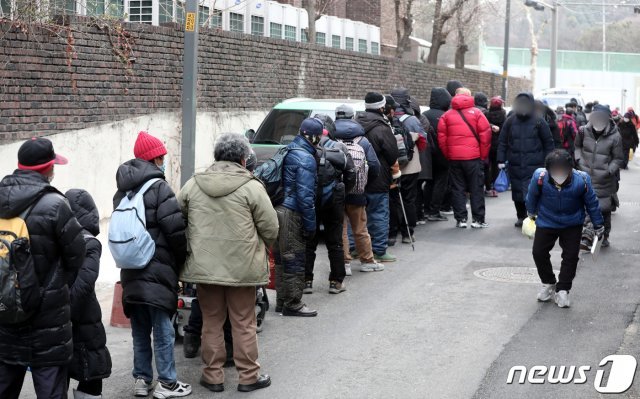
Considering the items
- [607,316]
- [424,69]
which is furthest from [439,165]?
[424,69]

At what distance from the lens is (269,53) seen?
60.2 feet

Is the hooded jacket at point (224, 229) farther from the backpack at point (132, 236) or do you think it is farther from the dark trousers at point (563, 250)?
the dark trousers at point (563, 250)

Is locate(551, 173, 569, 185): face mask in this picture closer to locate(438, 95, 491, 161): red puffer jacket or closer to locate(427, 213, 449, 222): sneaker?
locate(438, 95, 491, 161): red puffer jacket

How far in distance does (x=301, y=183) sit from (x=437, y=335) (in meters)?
1.85

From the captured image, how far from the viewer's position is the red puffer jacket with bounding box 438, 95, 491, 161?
575 inches

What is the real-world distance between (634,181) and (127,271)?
758 inches

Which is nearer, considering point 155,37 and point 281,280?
point 281,280

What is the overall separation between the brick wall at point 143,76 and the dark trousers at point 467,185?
170 inches

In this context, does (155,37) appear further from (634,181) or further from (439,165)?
(634,181)

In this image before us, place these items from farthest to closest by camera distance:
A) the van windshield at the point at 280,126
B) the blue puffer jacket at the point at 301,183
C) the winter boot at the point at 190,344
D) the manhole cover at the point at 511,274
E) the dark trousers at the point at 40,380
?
the van windshield at the point at 280,126 → the manhole cover at the point at 511,274 → the blue puffer jacket at the point at 301,183 → the winter boot at the point at 190,344 → the dark trousers at the point at 40,380

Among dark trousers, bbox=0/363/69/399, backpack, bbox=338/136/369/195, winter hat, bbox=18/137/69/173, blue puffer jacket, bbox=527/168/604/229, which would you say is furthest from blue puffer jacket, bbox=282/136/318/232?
dark trousers, bbox=0/363/69/399

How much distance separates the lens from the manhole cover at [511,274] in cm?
1111

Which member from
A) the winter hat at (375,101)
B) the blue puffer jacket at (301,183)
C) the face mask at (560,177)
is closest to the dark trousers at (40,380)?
the blue puffer jacket at (301,183)

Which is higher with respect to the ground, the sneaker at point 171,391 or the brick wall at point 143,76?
the brick wall at point 143,76
